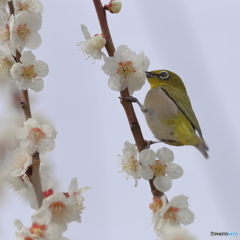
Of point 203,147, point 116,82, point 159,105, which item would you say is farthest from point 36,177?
Answer: point 159,105

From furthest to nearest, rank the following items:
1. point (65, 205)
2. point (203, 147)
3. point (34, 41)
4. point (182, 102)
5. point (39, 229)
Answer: point (182, 102)
point (203, 147)
point (34, 41)
point (65, 205)
point (39, 229)

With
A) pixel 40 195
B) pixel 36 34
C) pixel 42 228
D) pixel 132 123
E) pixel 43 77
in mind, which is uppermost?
pixel 36 34

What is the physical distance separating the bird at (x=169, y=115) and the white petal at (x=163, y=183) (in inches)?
38.9

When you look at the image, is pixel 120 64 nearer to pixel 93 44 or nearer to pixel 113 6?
pixel 93 44

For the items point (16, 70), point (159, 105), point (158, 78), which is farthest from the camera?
point (158, 78)

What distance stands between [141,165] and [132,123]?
337 millimetres

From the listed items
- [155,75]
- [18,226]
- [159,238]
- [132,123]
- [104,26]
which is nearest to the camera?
[18,226]

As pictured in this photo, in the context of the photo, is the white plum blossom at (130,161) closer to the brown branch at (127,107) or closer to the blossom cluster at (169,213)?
the brown branch at (127,107)

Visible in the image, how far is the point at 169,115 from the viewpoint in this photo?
4.18 metres

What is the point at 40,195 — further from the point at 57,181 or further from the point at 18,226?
the point at 57,181

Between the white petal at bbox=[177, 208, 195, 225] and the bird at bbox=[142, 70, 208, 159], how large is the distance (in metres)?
1.19

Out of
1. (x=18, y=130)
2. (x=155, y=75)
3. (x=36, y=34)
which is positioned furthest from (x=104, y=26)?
(x=155, y=75)

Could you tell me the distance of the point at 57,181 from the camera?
2590 mm

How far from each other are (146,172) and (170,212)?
37 centimetres
